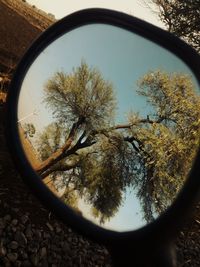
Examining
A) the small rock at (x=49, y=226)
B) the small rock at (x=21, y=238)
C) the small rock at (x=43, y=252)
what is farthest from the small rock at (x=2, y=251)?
the small rock at (x=49, y=226)

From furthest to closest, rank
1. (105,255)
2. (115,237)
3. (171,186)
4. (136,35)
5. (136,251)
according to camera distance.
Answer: (105,255)
(136,35)
(171,186)
(115,237)
(136,251)

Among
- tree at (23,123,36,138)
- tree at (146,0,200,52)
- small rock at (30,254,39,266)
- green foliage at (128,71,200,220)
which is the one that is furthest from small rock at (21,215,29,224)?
tree at (146,0,200,52)

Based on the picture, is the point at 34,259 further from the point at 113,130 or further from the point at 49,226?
the point at 113,130

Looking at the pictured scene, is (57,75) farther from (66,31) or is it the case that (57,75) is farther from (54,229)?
(54,229)

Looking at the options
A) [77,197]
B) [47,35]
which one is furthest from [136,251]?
[47,35]

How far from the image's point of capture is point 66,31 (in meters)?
1.92

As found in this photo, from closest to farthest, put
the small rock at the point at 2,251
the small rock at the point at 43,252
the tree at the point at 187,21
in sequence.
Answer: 1. the small rock at the point at 2,251
2. the small rock at the point at 43,252
3. the tree at the point at 187,21

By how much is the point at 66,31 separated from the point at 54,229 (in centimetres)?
302

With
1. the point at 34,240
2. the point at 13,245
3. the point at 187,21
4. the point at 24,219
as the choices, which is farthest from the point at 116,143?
the point at 187,21

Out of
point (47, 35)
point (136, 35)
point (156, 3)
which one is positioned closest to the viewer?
point (136, 35)

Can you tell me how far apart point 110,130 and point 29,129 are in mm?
449

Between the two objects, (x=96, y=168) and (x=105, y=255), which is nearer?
(x=96, y=168)

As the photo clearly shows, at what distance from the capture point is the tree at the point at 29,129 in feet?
6.31

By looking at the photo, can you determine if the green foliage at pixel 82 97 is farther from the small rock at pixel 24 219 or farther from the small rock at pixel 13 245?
the small rock at pixel 24 219
